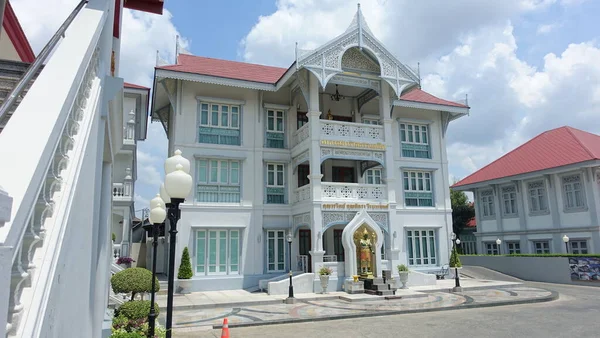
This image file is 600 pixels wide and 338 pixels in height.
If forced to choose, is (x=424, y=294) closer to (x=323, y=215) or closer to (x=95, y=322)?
(x=323, y=215)

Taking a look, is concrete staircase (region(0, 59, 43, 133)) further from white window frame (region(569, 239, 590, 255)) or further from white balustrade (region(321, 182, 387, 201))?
white window frame (region(569, 239, 590, 255))

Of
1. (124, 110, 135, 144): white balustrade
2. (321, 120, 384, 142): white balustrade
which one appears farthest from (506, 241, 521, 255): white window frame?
(124, 110, 135, 144): white balustrade

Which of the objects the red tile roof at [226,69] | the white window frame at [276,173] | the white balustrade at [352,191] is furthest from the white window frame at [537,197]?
the red tile roof at [226,69]

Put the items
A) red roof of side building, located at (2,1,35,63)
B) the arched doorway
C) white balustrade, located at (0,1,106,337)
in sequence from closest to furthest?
white balustrade, located at (0,1,106,337)
red roof of side building, located at (2,1,35,63)
the arched doorway

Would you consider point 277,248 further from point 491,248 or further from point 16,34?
point 491,248

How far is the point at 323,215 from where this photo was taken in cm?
1916

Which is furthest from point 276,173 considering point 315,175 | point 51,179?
point 51,179

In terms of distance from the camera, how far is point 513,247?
28.7 meters

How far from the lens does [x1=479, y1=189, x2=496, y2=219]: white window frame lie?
99.8 ft

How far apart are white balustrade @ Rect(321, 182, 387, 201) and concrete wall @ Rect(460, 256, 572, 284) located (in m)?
10.7

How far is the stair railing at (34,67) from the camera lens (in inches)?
98.6

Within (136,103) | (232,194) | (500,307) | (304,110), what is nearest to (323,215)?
(232,194)

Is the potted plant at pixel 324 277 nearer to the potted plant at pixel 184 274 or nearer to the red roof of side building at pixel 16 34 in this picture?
the potted plant at pixel 184 274

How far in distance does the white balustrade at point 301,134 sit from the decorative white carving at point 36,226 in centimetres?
1689
